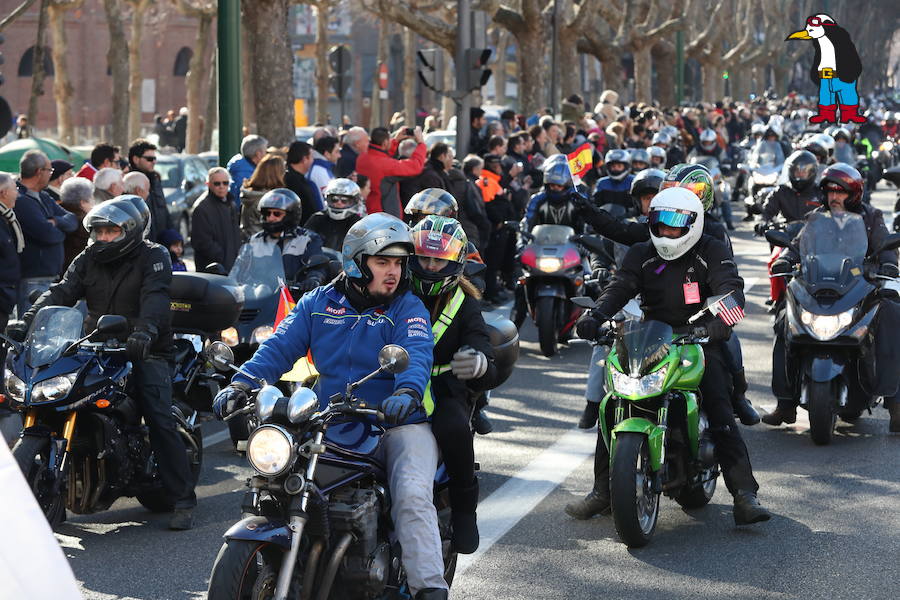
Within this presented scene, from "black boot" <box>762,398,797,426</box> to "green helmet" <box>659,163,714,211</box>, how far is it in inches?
63.5

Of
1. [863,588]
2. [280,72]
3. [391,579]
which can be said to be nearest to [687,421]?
[863,588]

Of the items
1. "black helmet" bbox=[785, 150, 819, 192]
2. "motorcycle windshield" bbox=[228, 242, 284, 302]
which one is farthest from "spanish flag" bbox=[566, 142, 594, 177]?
"motorcycle windshield" bbox=[228, 242, 284, 302]

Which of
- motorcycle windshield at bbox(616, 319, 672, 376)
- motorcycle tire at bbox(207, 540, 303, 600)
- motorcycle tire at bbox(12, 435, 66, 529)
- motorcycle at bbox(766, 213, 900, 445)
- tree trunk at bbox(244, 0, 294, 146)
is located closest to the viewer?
motorcycle tire at bbox(207, 540, 303, 600)

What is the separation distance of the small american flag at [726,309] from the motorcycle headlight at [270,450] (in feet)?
10.1

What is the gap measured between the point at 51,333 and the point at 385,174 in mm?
8056

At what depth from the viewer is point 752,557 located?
7301mm

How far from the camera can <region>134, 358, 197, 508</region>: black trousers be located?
7984mm

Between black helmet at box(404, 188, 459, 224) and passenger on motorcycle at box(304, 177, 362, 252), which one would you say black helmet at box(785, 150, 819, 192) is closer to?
passenger on motorcycle at box(304, 177, 362, 252)

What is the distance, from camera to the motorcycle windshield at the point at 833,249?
9.94 meters

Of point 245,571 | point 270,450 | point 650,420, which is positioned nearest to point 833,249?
point 650,420

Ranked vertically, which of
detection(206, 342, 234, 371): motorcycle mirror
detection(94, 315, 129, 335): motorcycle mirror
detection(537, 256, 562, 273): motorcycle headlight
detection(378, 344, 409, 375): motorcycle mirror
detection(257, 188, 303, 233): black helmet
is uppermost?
detection(257, 188, 303, 233): black helmet

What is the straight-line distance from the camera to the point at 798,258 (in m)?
10.2

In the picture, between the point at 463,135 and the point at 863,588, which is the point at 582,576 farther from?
the point at 463,135

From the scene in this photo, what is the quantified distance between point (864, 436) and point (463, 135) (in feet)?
38.4
